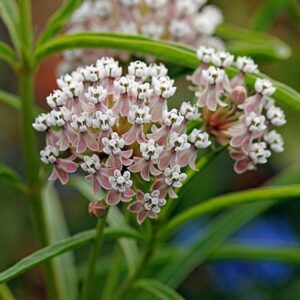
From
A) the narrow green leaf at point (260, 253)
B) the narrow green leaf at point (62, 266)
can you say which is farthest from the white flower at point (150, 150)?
the narrow green leaf at point (260, 253)

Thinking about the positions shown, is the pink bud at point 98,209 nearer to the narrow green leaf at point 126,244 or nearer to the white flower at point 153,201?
the white flower at point 153,201

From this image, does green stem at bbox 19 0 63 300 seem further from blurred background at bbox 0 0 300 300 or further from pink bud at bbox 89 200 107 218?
blurred background at bbox 0 0 300 300

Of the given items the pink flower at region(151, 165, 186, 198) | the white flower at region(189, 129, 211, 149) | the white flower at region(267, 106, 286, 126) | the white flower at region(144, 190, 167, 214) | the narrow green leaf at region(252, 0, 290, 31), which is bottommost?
the white flower at region(144, 190, 167, 214)

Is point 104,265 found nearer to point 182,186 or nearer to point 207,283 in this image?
point 182,186

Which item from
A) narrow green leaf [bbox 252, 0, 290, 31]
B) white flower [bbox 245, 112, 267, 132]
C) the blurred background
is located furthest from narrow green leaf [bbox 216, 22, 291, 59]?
the blurred background

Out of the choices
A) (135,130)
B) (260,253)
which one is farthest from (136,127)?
(260,253)

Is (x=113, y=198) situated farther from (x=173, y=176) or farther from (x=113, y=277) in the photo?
(x=113, y=277)
